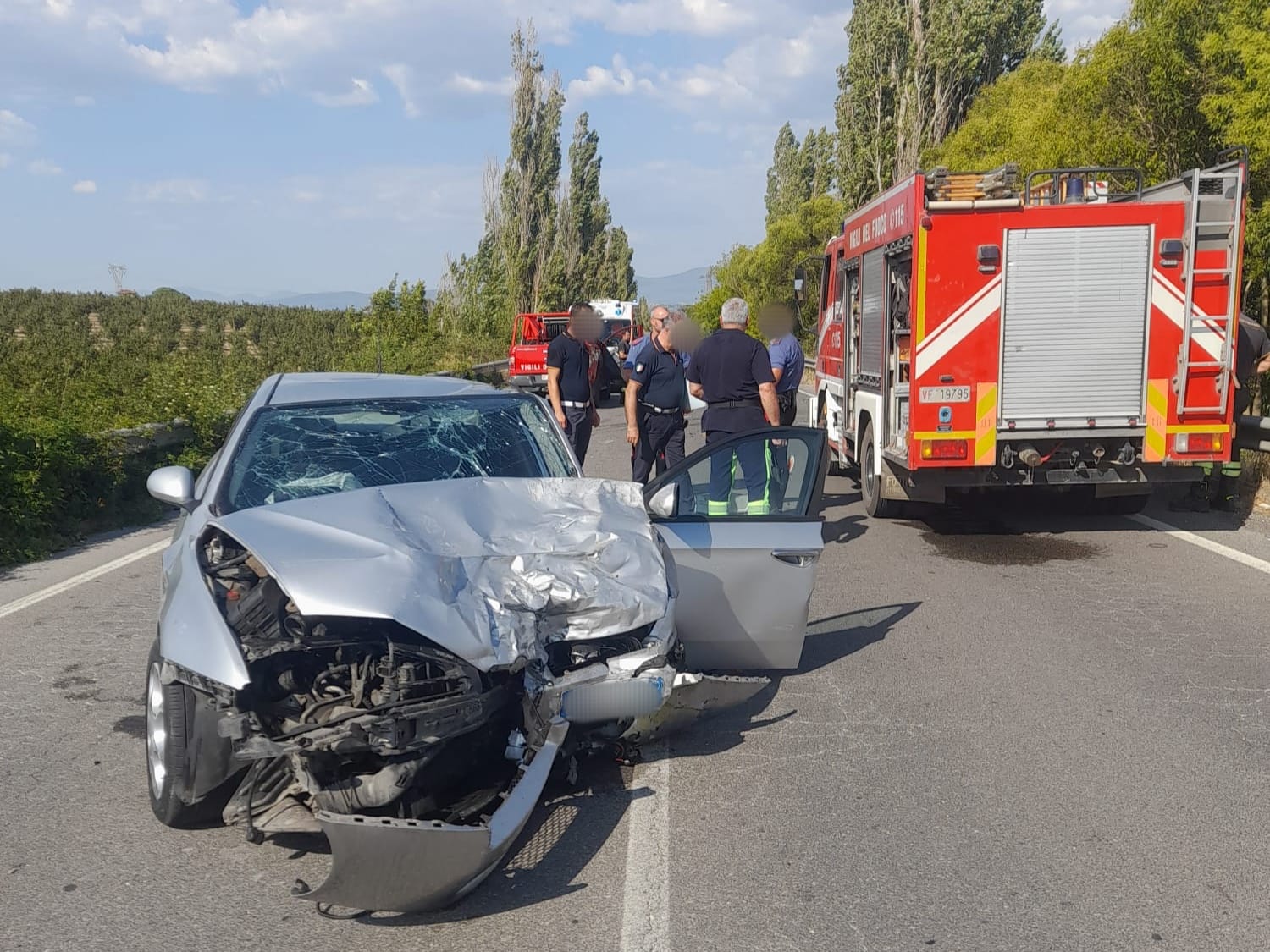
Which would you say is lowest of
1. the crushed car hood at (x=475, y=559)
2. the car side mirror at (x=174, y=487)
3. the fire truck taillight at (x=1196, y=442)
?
the fire truck taillight at (x=1196, y=442)

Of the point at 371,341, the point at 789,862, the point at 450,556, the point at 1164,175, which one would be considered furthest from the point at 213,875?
the point at 371,341

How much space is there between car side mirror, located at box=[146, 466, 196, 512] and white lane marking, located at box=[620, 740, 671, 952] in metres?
2.16

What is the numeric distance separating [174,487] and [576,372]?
5528mm

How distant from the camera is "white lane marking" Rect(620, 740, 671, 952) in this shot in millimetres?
3445

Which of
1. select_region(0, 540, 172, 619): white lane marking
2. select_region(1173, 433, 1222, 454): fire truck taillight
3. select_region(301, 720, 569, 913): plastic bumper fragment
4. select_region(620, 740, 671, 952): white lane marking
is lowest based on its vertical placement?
select_region(620, 740, 671, 952): white lane marking

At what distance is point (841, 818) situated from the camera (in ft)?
14.0

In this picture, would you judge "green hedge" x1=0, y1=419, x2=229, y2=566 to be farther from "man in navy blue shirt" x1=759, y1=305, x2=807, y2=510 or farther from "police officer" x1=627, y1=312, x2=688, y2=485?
"man in navy blue shirt" x1=759, y1=305, x2=807, y2=510

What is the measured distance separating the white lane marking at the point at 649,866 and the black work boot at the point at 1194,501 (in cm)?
802

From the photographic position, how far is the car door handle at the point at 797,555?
17.5ft

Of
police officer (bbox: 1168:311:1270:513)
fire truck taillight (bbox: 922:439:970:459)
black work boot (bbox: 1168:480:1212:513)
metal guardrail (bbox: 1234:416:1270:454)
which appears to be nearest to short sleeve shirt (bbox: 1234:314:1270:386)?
police officer (bbox: 1168:311:1270:513)

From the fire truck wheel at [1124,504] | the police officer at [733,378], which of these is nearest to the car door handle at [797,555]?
the police officer at [733,378]

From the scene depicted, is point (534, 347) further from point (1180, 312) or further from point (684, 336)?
point (1180, 312)

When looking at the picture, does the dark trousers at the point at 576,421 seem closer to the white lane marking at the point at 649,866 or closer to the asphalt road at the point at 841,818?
the asphalt road at the point at 841,818

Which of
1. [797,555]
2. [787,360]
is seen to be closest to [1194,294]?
[787,360]
